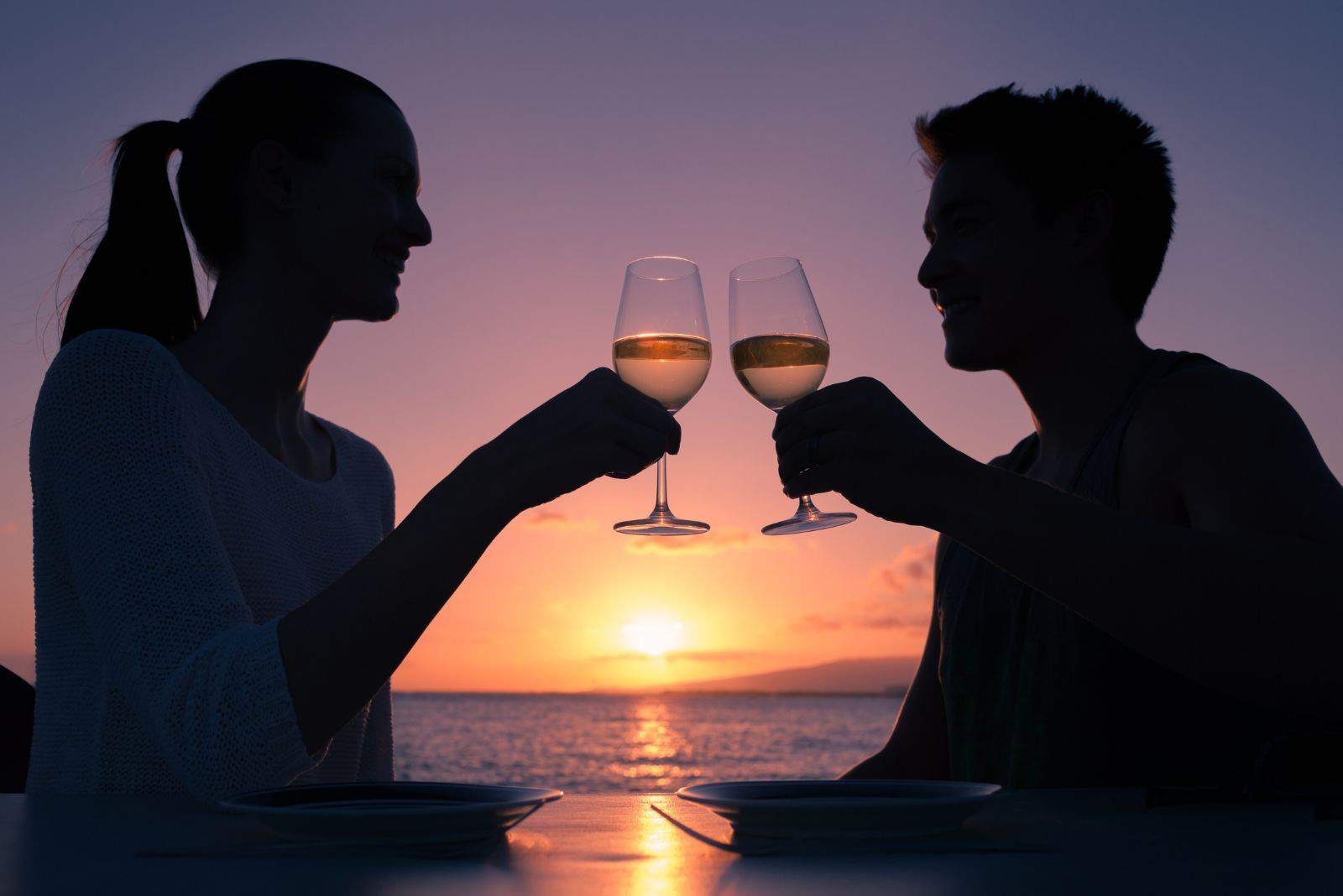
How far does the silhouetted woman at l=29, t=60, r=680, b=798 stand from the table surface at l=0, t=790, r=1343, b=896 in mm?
272

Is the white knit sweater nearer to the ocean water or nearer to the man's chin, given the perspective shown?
the man's chin

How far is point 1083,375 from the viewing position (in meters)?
2.78


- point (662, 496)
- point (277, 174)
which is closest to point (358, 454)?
point (277, 174)

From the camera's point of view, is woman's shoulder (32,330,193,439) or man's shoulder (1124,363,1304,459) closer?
woman's shoulder (32,330,193,439)

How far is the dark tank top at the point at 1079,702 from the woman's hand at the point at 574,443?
1246mm

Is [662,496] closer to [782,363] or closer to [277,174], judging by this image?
[782,363]

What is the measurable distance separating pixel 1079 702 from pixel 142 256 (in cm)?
258

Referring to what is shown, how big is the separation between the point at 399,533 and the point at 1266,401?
187 cm

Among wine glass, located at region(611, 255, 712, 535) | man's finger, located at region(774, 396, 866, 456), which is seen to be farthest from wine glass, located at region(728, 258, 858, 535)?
man's finger, located at region(774, 396, 866, 456)

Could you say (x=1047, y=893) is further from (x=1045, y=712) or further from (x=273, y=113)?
(x=273, y=113)

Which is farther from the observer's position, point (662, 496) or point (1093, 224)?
point (1093, 224)

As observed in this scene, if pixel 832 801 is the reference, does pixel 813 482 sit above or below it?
above

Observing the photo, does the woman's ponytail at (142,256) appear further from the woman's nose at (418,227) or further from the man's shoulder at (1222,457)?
the man's shoulder at (1222,457)

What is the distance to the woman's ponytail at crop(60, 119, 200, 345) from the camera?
249 centimetres
